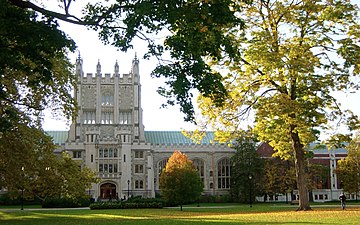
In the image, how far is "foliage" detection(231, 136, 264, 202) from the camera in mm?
51594

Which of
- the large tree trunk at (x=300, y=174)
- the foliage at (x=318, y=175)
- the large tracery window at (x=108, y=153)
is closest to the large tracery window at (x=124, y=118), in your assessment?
the large tracery window at (x=108, y=153)

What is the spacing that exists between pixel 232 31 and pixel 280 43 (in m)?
2.61

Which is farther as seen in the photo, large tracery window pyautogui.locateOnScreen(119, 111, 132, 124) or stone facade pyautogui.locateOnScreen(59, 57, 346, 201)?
large tracery window pyautogui.locateOnScreen(119, 111, 132, 124)

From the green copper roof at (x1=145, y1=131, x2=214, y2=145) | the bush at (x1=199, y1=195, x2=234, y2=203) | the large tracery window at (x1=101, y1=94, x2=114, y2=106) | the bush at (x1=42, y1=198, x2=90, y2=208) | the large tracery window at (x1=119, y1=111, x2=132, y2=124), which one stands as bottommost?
the bush at (x1=199, y1=195, x2=234, y2=203)

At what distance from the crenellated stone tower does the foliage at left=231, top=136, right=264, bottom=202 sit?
11.1 metres

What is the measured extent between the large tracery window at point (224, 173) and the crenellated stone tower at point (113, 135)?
9.32 meters

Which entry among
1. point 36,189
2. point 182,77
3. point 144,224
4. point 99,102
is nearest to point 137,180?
point 99,102

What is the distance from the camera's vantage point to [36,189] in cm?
2402

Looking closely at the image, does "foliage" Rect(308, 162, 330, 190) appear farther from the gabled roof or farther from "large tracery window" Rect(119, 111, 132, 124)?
the gabled roof

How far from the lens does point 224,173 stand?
62.4 m

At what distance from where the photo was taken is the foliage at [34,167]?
21.5m

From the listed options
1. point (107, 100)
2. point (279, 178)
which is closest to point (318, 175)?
point (279, 178)

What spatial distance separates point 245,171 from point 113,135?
17.8 m

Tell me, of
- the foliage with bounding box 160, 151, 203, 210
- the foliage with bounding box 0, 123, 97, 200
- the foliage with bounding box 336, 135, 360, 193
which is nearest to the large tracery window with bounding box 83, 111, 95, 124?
the foliage with bounding box 160, 151, 203, 210
